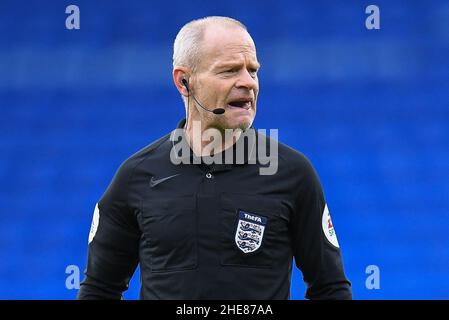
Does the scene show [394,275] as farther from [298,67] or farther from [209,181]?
[209,181]

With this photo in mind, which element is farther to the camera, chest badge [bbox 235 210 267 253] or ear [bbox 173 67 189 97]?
ear [bbox 173 67 189 97]

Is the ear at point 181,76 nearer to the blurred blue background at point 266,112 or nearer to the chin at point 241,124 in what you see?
the chin at point 241,124

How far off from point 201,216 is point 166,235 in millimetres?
85

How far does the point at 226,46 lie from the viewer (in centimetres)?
168

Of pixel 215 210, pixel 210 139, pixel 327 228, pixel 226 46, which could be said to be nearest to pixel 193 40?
pixel 226 46

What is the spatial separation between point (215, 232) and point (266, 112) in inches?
99.5

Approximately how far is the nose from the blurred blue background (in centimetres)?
241

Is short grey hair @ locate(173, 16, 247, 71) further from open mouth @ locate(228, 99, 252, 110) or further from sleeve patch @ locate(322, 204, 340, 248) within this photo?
sleeve patch @ locate(322, 204, 340, 248)

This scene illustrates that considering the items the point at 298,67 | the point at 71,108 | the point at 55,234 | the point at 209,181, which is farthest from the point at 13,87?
the point at 209,181

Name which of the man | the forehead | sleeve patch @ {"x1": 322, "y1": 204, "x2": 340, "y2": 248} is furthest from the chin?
sleeve patch @ {"x1": 322, "y1": 204, "x2": 340, "y2": 248}

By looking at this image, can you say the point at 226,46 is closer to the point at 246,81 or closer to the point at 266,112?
the point at 246,81

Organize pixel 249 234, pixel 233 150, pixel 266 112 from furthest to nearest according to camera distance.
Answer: pixel 266 112
pixel 233 150
pixel 249 234

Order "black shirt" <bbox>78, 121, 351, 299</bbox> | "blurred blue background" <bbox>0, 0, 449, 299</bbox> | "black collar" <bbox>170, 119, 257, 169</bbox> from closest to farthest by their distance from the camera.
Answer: "black shirt" <bbox>78, 121, 351, 299</bbox>, "black collar" <bbox>170, 119, 257, 169</bbox>, "blurred blue background" <bbox>0, 0, 449, 299</bbox>

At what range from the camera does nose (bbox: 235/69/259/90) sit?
1656 millimetres
